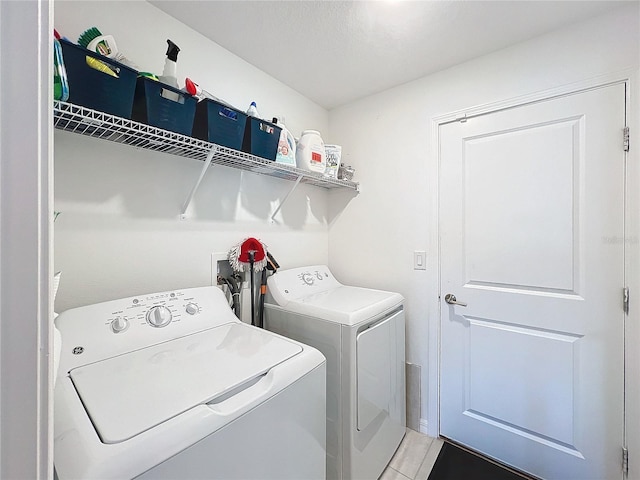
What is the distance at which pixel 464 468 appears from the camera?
1618mm

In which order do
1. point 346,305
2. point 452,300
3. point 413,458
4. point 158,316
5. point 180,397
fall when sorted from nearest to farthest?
point 180,397, point 158,316, point 346,305, point 413,458, point 452,300

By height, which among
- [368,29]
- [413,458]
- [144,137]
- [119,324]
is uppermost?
[368,29]

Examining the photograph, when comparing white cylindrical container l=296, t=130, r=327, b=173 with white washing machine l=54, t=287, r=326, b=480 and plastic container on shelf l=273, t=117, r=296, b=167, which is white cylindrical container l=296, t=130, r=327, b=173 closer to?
plastic container on shelf l=273, t=117, r=296, b=167

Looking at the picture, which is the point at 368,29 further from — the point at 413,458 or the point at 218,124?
the point at 413,458

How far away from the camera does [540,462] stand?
5.05 feet

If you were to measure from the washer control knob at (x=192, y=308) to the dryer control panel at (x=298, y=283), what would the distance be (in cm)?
49

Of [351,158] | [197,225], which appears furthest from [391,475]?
[351,158]

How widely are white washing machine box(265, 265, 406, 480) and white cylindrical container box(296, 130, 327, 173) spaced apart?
2.33 feet

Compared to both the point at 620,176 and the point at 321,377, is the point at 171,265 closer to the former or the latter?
the point at 321,377

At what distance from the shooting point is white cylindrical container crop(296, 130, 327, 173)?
1.77 meters

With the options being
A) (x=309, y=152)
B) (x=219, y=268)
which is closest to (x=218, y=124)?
(x=309, y=152)

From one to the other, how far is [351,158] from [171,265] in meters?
1.57

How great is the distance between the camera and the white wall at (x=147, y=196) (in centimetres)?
112

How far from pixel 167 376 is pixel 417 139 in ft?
6.44
